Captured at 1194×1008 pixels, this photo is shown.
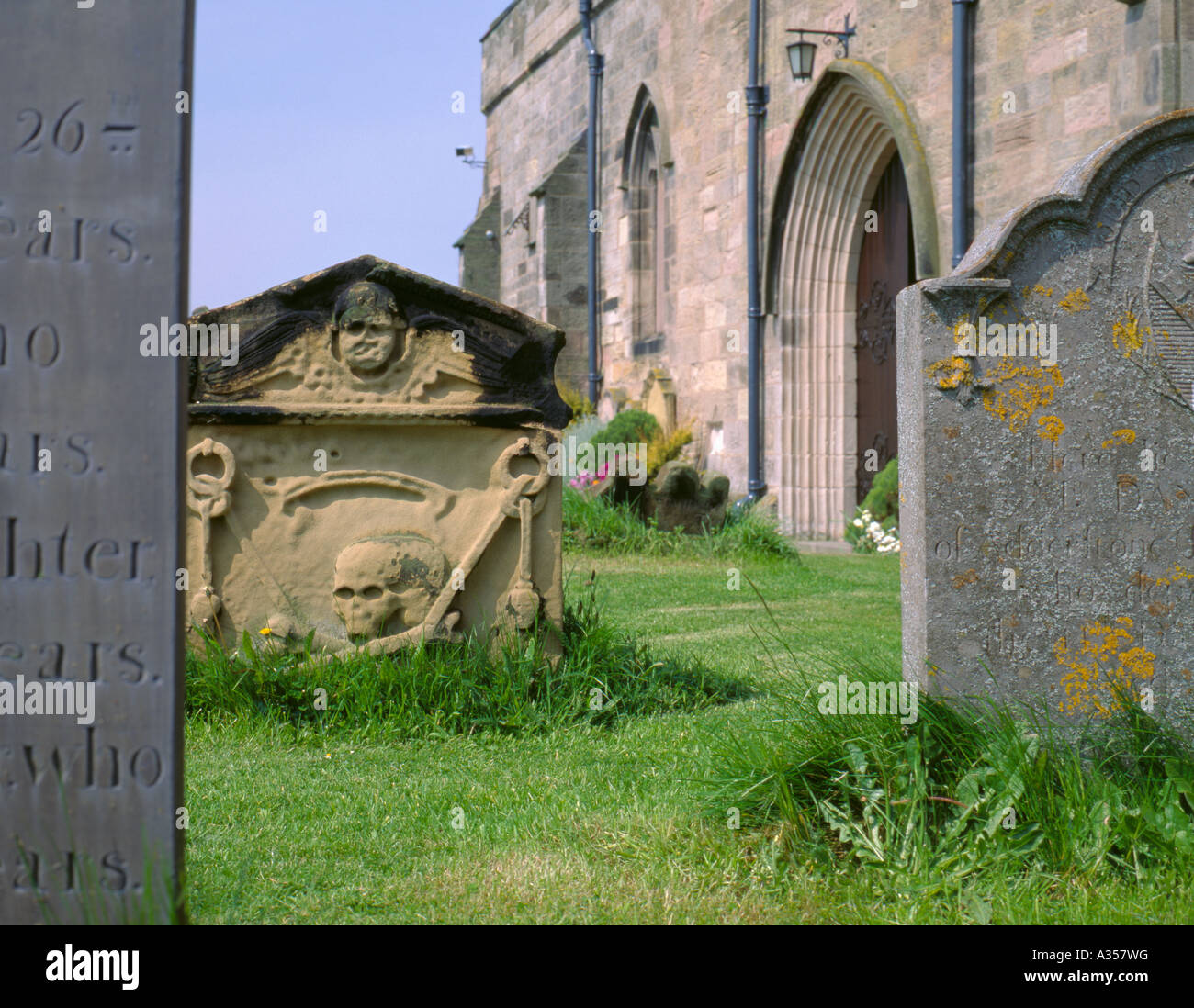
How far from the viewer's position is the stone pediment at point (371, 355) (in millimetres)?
5148

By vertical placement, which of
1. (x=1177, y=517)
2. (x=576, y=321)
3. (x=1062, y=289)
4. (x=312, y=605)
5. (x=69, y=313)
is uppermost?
(x=576, y=321)

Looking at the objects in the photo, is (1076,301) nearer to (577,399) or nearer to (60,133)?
(60,133)

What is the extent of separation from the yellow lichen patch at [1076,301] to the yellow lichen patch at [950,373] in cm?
37

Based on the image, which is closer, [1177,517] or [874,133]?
[1177,517]

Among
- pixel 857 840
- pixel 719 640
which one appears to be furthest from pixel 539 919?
pixel 719 640

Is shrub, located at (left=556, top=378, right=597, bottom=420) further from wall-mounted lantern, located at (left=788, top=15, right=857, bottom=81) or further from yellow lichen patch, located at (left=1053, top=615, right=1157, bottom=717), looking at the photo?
yellow lichen patch, located at (left=1053, top=615, right=1157, bottom=717)

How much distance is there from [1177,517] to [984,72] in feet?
23.3

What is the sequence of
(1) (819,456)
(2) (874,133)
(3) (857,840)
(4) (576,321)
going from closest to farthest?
(3) (857,840) < (2) (874,133) < (1) (819,456) < (4) (576,321)

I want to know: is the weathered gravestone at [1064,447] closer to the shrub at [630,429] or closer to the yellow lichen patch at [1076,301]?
the yellow lichen patch at [1076,301]

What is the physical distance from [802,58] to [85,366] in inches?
434

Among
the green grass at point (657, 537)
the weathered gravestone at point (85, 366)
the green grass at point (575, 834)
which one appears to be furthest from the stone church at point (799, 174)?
the weathered gravestone at point (85, 366)
